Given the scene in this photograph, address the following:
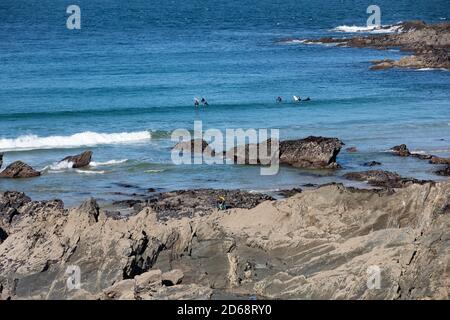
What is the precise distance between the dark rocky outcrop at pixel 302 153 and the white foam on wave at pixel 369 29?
51296 mm

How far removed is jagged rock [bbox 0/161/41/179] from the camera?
3603 cm

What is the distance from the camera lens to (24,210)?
2581 centimetres

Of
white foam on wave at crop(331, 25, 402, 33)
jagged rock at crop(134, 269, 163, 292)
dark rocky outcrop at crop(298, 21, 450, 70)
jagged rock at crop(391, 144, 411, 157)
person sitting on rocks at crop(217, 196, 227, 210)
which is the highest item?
white foam on wave at crop(331, 25, 402, 33)

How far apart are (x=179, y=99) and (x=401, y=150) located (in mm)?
19103

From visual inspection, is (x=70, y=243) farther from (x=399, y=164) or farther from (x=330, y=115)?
(x=330, y=115)

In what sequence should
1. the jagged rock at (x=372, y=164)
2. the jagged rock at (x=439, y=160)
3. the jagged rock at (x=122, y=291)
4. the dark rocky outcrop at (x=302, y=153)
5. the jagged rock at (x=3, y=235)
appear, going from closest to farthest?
the jagged rock at (x=122, y=291), the jagged rock at (x=3, y=235), the dark rocky outcrop at (x=302, y=153), the jagged rock at (x=439, y=160), the jagged rock at (x=372, y=164)

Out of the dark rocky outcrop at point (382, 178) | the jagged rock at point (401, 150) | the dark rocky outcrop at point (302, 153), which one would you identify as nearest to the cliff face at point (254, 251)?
the dark rocky outcrop at point (382, 178)

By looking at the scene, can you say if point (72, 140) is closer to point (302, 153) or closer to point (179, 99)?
point (179, 99)

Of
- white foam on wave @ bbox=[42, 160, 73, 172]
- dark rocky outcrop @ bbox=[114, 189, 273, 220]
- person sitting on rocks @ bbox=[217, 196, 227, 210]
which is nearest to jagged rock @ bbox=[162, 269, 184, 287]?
dark rocky outcrop @ bbox=[114, 189, 273, 220]

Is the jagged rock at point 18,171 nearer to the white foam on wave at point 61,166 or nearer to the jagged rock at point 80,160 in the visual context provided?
the white foam on wave at point 61,166

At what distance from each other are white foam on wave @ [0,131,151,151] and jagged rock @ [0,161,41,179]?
7100 mm

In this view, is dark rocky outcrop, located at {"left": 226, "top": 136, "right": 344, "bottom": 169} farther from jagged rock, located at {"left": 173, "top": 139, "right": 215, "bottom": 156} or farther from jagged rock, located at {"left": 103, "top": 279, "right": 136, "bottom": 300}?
jagged rock, located at {"left": 103, "top": 279, "right": 136, "bottom": 300}

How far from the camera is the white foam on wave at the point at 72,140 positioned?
44062mm
